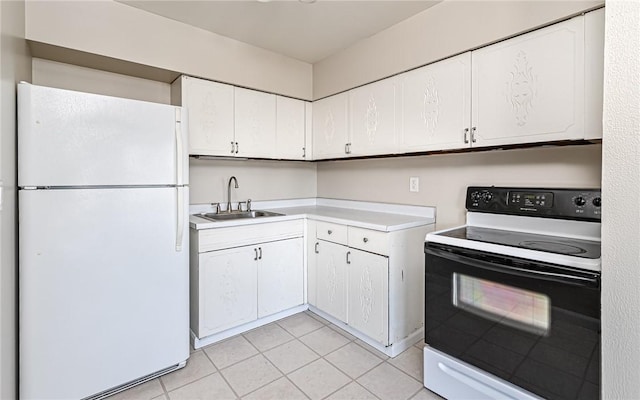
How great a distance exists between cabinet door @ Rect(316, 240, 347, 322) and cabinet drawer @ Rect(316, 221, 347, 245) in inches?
1.6

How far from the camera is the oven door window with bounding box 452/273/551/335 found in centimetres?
130

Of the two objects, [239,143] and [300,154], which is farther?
[300,154]

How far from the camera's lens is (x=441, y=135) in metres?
2.03

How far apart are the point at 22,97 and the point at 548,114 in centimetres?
252

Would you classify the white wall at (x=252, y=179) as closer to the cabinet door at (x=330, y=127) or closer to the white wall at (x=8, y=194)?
the cabinet door at (x=330, y=127)

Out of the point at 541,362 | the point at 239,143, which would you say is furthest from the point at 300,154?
the point at 541,362

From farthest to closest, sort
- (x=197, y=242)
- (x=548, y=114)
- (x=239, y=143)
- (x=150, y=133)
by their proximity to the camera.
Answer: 1. (x=239, y=143)
2. (x=197, y=242)
3. (x=150, y=133)
4. (x=548, y=114)

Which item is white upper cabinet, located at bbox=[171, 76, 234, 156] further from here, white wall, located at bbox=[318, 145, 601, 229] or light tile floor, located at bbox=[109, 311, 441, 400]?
light tile floor, located at bbox=[109, 311, 441, 400]

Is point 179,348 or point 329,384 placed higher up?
point 179,348

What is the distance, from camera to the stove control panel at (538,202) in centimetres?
152

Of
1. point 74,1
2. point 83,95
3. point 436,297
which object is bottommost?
point 436,297

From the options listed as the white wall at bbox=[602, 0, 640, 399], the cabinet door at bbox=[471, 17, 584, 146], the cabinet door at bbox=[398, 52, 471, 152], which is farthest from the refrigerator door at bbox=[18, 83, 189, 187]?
the white wall at bbox=[602, 0, 640, 399]

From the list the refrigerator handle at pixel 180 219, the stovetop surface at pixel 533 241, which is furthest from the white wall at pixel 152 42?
the stovetop surface at pixel 533 241

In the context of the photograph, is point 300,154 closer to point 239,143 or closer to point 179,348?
point 239,143
